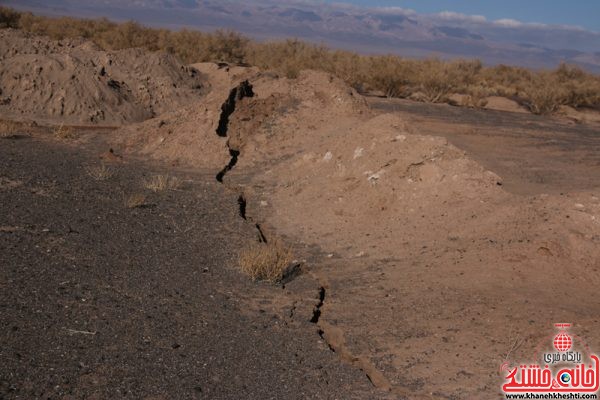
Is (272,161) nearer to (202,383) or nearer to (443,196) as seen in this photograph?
(443,196)

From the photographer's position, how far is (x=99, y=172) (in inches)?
439

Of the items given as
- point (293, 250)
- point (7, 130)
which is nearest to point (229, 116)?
point (7, 130)

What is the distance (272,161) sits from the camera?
12.4 meters

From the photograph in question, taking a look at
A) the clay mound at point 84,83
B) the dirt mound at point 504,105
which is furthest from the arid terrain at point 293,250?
the dirt mound at point 504,105

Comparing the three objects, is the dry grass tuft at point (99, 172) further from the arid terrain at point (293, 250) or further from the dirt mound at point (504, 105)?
the dirt mound at point (504, 105)

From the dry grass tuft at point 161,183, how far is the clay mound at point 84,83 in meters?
6.63

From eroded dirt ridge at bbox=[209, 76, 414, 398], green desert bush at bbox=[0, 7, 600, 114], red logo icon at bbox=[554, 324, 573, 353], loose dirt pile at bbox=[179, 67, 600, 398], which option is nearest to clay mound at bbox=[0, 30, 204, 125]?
green desert bush at bbox=[0, 7, 600, 114]

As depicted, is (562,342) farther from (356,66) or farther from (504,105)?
(356,66)

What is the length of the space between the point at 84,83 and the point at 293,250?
1182 centimetres

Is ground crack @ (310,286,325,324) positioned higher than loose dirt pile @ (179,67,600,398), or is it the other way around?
loose dirt pile @ (179,67,600,398)

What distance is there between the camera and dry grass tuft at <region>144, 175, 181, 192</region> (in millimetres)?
10734

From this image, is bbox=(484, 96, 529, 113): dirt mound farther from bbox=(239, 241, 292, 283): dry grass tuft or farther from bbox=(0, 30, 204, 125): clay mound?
bbox=(239, 241, 292, 283): dry grass tuft

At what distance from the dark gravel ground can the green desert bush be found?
56.6 ft

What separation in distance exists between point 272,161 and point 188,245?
14.5 feet
